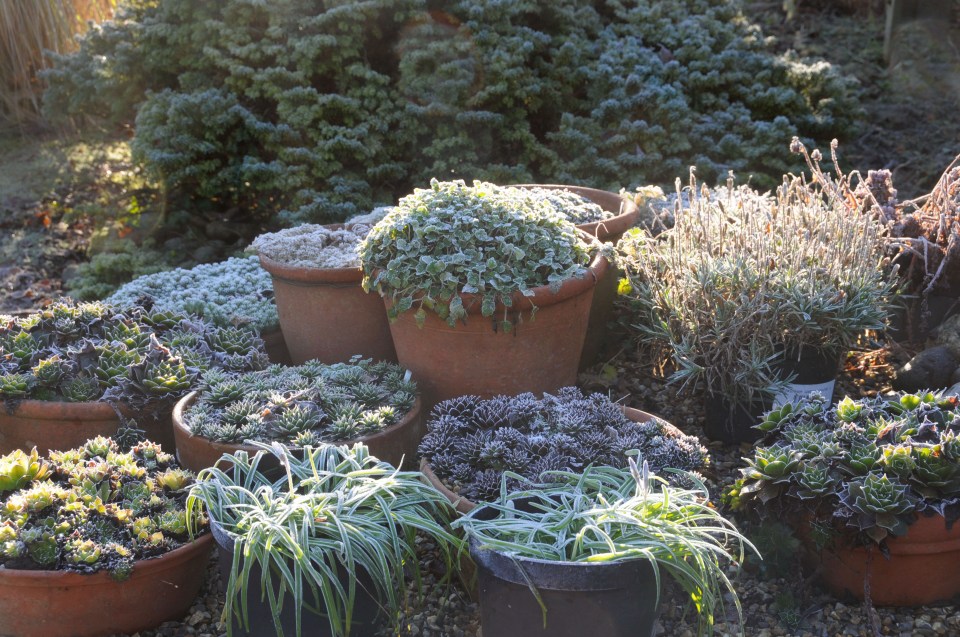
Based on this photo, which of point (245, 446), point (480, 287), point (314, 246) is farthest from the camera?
point (314, 246)

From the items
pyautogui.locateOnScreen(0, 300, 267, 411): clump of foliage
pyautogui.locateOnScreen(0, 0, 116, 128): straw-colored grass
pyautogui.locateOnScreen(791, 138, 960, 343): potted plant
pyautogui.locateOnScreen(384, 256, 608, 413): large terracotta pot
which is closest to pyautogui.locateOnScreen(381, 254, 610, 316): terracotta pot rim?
pyautogui.locateOnScreen(384, 256, 608, 413): large terracotta pot

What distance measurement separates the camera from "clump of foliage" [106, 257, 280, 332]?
165 inches

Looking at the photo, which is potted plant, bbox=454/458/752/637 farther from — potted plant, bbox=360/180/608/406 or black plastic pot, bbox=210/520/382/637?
potted plant, bbox=360/180/608/406

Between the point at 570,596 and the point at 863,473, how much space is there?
1.05 meters

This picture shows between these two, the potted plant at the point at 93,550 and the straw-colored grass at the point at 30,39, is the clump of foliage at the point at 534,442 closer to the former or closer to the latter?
the potted plant at the point at 93,550

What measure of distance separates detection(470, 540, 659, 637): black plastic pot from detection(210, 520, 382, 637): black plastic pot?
385mm

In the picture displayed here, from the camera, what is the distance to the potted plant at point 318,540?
89.9 inches

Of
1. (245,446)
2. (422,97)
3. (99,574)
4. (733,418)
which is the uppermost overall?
(422,97)

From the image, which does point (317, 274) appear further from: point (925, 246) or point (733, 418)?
point (925, 246)

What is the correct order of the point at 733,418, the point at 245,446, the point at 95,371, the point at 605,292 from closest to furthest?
the point at 245,446
the point at 95,371
the point at 733,418
the point at 605,292

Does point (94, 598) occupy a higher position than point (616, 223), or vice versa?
point (616, 223)

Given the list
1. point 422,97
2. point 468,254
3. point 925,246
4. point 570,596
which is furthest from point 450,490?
point 422,97

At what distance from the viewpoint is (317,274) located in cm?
378

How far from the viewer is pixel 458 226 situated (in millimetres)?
3385
